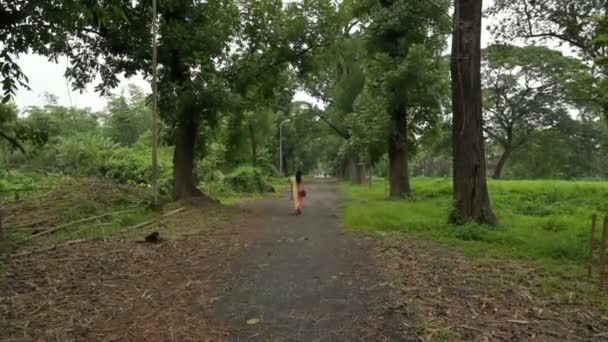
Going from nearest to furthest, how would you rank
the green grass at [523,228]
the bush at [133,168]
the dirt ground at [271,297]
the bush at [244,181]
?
the dirt ground at [271,297] → the green grass at [523,228] → the bush at [133,168] → the bush at [244,181]

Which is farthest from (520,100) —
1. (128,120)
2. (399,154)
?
(128,120)

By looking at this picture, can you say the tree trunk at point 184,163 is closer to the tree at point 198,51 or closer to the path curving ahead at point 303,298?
the tree at point 198,51

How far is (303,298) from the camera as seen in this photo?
5289mm

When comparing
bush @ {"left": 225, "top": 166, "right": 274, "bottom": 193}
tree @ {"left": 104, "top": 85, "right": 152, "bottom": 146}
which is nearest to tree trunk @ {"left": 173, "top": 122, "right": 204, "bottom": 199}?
bush @ {"left": 225, "top": 166, "right": 274, "bottom": 193}

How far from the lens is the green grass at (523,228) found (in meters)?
7.72

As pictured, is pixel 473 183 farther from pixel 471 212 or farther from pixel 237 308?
pixel 237 308

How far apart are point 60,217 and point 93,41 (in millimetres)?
6911

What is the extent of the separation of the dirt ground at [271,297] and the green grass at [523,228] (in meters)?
0.96

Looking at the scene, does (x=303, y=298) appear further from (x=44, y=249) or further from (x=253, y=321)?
(x=44, y=249)

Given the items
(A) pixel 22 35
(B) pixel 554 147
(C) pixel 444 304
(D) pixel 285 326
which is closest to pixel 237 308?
(D) pixel 285 326

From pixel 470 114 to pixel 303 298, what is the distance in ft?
23.5

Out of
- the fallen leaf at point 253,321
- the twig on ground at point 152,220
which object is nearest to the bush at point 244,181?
the twig on ground at point 152,220

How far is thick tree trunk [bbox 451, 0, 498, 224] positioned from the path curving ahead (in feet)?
11.2

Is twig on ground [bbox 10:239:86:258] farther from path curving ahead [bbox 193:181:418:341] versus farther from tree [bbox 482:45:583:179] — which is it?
tree [bbox 482:45:583:179]
